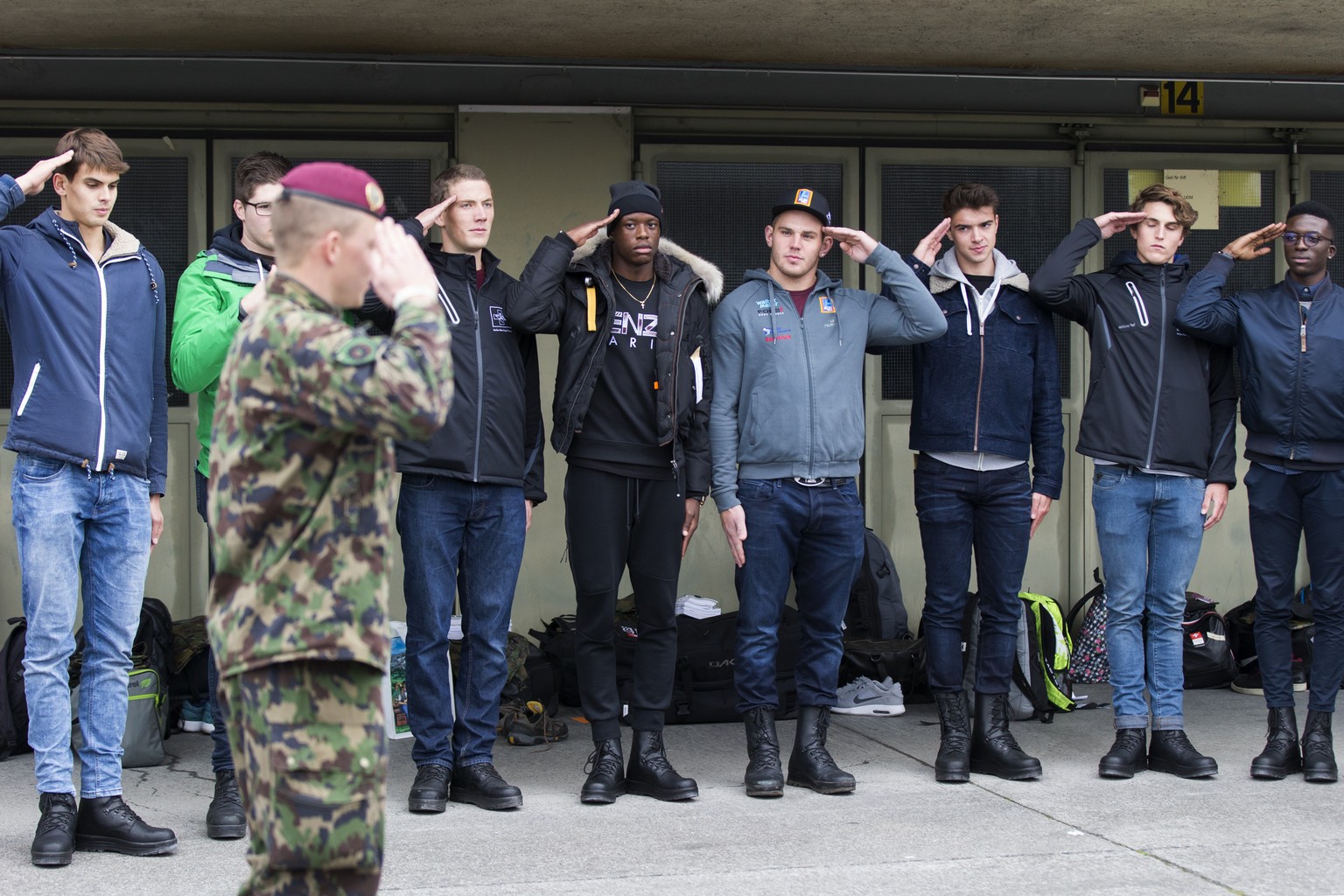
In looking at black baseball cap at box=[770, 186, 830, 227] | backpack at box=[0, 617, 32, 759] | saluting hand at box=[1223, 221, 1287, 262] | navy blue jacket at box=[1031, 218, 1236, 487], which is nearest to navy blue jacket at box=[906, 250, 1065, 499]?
navy blue jacket at box=[1031, 218, 1236, 487]

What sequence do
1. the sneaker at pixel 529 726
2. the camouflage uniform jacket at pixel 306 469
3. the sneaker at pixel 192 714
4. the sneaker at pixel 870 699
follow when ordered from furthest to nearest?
1. the sneaker at pixel 870 699
2. the sneaker at pixel 192 714
3. the sneaker at pixel 529 726
4. the camouflage uniform jacket at pixel 306 469

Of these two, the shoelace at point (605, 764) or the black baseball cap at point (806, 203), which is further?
the black baseball cap at point (806, 203)

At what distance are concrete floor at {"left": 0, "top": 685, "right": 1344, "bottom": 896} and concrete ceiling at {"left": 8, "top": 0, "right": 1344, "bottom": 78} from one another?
296 cm

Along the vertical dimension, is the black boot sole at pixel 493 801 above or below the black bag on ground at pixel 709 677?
below

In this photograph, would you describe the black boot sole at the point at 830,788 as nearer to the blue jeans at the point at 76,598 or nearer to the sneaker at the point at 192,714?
the blue jeans at the point at 76,598

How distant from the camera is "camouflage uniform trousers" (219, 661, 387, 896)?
261cm

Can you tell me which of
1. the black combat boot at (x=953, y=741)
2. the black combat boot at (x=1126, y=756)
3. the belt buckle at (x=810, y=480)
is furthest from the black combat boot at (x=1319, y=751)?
the belt buckle at (x=810, y=480)

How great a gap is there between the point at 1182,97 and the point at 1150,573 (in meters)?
2.71

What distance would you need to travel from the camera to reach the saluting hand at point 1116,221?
215 inches

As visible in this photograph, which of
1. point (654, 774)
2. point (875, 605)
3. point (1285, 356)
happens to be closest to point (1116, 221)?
point (1285, 356)

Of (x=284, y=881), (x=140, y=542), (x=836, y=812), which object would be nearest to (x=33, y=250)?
(x=140, y=542)

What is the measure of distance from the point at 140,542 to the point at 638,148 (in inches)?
134

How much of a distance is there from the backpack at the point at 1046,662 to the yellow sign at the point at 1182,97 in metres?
2.46

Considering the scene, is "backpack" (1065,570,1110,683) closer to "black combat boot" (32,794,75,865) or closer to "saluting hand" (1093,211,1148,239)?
"saluting hand" (1093,211,1148,239)
